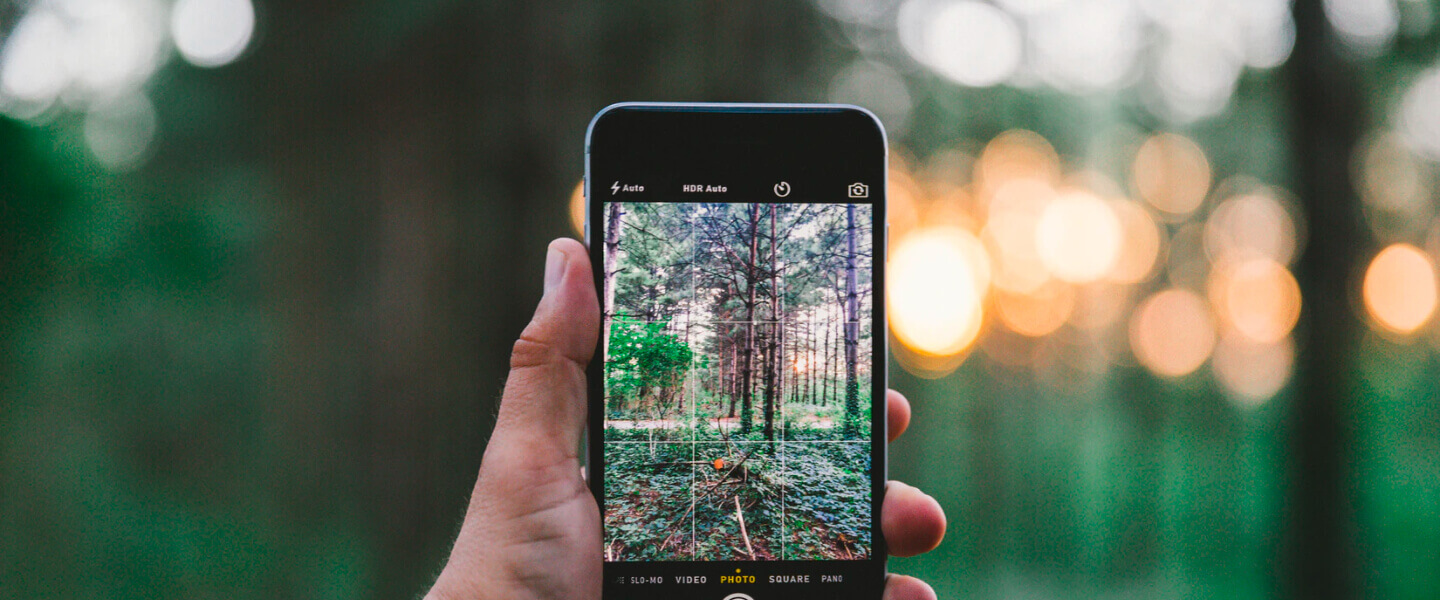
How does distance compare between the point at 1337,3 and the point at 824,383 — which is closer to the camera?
the point at 824,383

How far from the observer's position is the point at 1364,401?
4.20 ft

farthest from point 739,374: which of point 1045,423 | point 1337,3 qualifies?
point 1337,3

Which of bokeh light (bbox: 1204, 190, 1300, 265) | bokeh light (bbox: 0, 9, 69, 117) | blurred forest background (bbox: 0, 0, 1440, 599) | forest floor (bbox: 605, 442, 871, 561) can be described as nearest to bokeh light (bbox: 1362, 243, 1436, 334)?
bokeh light (bbox: 1204, 190, 1300, 265)

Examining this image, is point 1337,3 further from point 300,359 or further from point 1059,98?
point 300,359

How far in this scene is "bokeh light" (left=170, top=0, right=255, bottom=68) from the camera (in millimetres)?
1122

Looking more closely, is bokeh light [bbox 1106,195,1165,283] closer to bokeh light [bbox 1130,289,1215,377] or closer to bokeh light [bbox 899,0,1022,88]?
bokeh light [bbox 1130,289,1215,377]

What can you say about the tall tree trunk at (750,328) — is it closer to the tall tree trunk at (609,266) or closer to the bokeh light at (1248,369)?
the tall tree trunk at (609,266)

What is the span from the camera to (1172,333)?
125 cm

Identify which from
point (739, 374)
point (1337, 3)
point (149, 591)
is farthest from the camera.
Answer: point (1337, 3)

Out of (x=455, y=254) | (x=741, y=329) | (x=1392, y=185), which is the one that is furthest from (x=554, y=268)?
(x=1392, y=185)

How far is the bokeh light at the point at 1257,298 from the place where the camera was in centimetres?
126

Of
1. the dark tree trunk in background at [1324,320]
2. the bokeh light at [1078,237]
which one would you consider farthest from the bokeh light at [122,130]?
the dark tree trunk in background at [1324,320]

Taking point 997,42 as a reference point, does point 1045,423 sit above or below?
below

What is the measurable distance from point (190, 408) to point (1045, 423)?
1.36 meters
